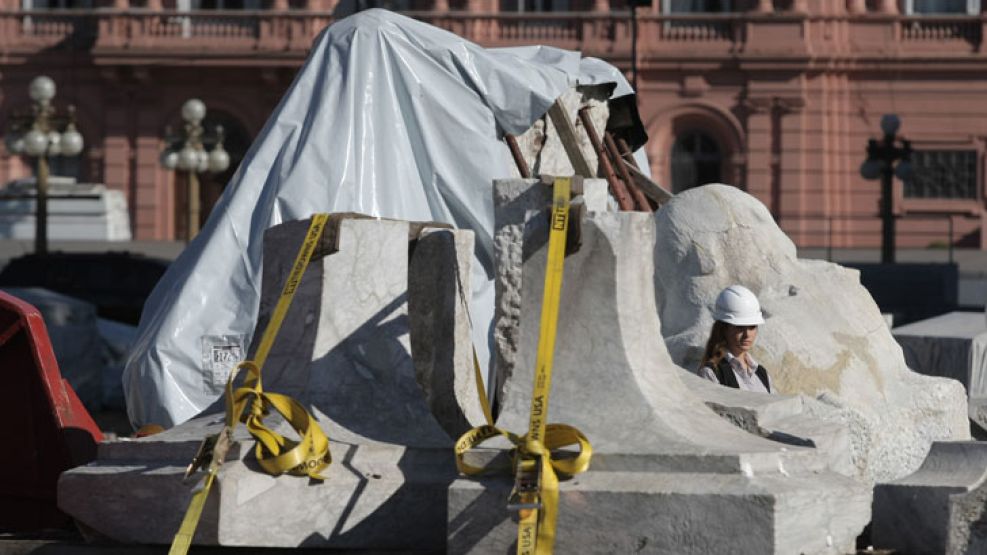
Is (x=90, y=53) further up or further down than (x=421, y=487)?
further up

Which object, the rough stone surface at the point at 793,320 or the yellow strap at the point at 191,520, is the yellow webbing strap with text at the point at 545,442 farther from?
the rough stone surface at the point at 793,320

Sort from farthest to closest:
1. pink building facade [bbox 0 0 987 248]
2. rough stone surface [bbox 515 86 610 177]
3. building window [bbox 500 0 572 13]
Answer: building window [bbox 500 0 572 13] → pink building facade [bbox 0 0 987 248] → rough stone surface [bbox 515 86 610 177]

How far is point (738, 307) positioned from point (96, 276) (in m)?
16.8

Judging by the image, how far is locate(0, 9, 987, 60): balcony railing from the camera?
134ft

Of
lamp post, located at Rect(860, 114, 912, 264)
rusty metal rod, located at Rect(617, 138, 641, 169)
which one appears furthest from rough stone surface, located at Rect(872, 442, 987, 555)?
lamp post, located at Rect(860, 114, 912, 264)

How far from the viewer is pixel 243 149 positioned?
136 ft

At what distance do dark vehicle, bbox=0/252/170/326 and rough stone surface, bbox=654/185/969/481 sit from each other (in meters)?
14.7

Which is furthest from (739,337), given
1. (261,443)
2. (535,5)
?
(535,5)

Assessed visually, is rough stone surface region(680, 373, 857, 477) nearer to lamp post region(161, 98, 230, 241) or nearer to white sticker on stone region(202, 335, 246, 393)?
white sticker on stone region(202, 335, 246, 393)

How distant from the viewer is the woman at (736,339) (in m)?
7.45

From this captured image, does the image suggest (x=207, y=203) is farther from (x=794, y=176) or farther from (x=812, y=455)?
(x=812, y=455)

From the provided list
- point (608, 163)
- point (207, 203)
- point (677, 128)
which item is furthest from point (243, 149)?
point (608, 163)

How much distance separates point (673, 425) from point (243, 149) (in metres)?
36.3

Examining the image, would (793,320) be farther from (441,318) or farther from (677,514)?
(677,514)
